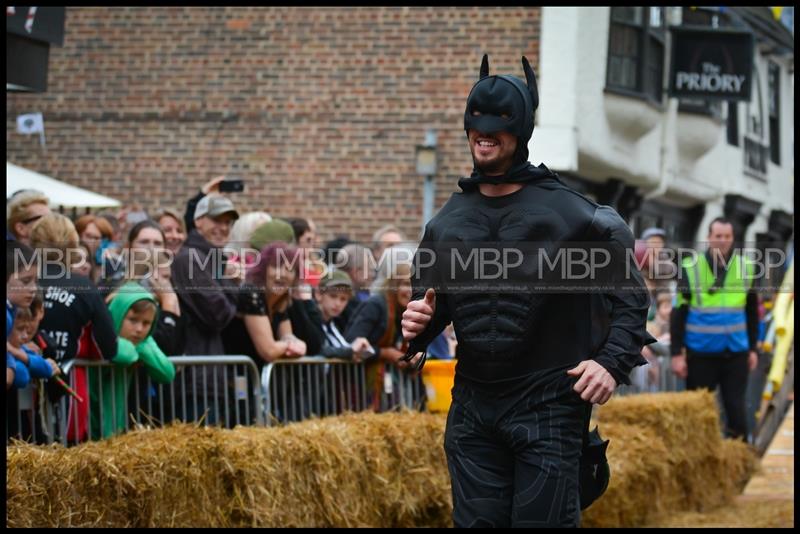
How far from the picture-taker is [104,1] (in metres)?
19.1

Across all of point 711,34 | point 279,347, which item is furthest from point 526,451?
point 711,34

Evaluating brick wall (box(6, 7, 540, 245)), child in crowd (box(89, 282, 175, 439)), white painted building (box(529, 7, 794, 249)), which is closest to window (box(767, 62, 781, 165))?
white painted building (box(529, 7, 794, 249))

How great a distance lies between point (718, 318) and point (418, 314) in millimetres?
7373

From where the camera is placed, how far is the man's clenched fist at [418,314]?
5.57 m

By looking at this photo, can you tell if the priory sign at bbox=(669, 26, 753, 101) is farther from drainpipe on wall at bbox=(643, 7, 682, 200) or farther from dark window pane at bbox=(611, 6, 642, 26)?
dark window pane at bbox=(611, 6, 642, 26)

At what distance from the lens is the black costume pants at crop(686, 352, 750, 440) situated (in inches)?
496

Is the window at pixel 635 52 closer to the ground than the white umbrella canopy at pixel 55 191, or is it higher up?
higher up

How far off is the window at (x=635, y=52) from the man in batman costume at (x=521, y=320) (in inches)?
587

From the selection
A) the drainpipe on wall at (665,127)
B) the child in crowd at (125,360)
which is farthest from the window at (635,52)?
the child in crowd at (125,360)

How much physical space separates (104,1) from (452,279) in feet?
47.4

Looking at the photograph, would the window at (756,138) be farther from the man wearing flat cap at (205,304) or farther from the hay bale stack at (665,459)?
the man wearing flat cap at (205,304)

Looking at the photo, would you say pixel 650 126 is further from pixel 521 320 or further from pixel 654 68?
pixel 521 320

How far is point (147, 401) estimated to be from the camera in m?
8.19

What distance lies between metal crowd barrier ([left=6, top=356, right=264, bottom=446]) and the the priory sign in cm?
1446
